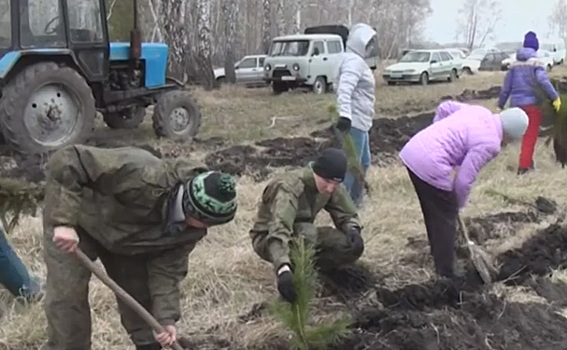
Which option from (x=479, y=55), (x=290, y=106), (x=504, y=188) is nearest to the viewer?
(x=504, y=188)

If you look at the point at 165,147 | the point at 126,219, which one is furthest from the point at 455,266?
the point at 165,147

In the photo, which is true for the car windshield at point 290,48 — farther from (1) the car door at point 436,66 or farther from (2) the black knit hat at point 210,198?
(2) the black knit hat at point 210,198

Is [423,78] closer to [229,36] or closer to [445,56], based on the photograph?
[445,56]

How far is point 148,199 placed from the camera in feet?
11.2

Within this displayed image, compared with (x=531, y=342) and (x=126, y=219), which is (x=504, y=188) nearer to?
(x=531, y=342)

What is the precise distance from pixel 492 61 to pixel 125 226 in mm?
34511

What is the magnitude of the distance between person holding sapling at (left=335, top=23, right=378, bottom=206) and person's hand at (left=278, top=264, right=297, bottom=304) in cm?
244

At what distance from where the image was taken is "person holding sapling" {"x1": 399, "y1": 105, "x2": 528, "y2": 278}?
4707 millimetres

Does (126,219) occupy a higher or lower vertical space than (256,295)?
higher

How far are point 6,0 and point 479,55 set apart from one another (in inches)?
1323

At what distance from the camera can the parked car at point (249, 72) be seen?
24234 mm

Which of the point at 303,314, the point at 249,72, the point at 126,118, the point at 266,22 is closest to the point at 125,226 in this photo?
the point at 303,314

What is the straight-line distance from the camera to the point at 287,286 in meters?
3.88

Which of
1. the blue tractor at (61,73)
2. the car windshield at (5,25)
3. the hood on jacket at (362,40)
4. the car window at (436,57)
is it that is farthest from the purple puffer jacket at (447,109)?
the car window at (436,57)
